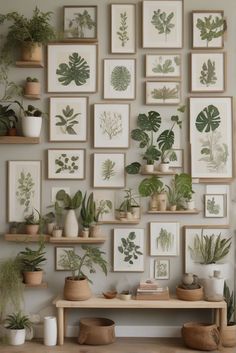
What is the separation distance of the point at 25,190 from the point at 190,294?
1.64m

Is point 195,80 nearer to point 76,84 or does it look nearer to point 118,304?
point 76,84

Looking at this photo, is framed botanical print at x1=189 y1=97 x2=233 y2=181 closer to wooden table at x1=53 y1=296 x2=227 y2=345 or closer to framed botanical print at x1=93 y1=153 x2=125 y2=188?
framed botanical print at x1=93 y1=153 x2=125 y2=188

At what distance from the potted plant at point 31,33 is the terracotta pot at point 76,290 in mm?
1866

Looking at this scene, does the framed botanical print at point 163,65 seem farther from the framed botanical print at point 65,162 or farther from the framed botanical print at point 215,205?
the framed botanical print at point 215,205

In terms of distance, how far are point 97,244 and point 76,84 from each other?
1383mm

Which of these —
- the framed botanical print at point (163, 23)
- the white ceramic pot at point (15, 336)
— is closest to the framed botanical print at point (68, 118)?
the framed botanical print at point (163, 23)

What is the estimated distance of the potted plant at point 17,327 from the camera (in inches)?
170

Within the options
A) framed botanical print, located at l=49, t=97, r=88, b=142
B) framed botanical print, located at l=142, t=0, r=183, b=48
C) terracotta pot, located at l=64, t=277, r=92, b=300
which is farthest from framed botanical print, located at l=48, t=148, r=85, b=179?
framed botanical print, located at l=142, t=0, r=183, b=48

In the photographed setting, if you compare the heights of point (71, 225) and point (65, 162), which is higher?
point (65, 162)

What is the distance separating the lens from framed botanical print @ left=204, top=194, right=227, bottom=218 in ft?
15.1

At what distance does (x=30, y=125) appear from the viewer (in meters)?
4.49

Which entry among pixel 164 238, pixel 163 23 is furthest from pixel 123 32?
pixel 164 238

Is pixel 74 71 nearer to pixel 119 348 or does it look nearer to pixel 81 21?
pixel 81 21

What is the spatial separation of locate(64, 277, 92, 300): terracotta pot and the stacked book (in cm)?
43
